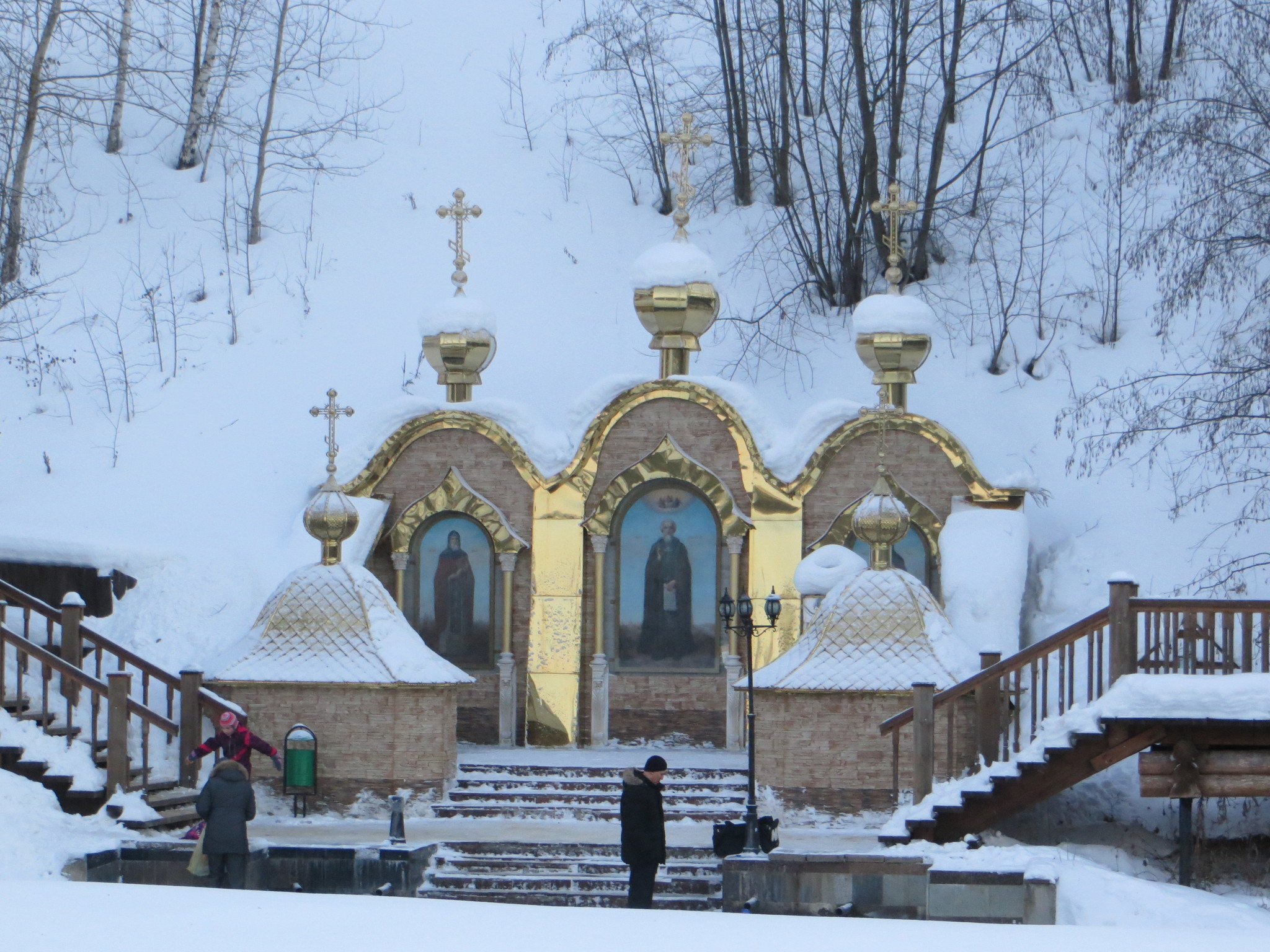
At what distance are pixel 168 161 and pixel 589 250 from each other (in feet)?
22.2

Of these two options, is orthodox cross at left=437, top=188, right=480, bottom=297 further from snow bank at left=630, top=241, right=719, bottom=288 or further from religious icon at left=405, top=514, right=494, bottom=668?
religious icon at left=405, top=514, right=494, bottom=668

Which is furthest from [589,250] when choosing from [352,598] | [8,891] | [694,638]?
[8,891]

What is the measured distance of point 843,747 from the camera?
15750 mm

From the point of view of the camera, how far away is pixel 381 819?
16109 mm

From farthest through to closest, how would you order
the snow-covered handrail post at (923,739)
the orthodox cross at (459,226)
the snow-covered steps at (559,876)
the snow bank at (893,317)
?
the orthodox cross at (459,226) < the snow bank at (893,317) < the snow-covered handrail post at (923,739) < the snow-covered steps at (559,876)

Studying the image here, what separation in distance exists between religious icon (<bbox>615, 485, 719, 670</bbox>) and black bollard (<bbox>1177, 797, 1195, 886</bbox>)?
19.0 feet

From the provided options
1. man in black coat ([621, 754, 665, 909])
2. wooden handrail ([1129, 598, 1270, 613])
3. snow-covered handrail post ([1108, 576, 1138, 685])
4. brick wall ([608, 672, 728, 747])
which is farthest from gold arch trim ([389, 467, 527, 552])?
wooden handrail ([1129, 598, 1270, 613])

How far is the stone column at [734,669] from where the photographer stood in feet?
59.9

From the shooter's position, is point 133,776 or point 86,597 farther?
point 86,597

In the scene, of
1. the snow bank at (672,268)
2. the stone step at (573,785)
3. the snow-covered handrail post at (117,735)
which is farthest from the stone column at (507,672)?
the snow-covered handrail post at (117,735)

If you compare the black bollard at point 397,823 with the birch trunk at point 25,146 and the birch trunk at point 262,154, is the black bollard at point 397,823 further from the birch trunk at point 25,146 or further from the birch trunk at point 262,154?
the birch trunk at point 262,154

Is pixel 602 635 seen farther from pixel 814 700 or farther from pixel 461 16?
pixel 461 16

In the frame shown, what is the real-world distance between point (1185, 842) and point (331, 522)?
779 cm

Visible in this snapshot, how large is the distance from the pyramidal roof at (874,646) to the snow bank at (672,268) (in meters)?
4.36
